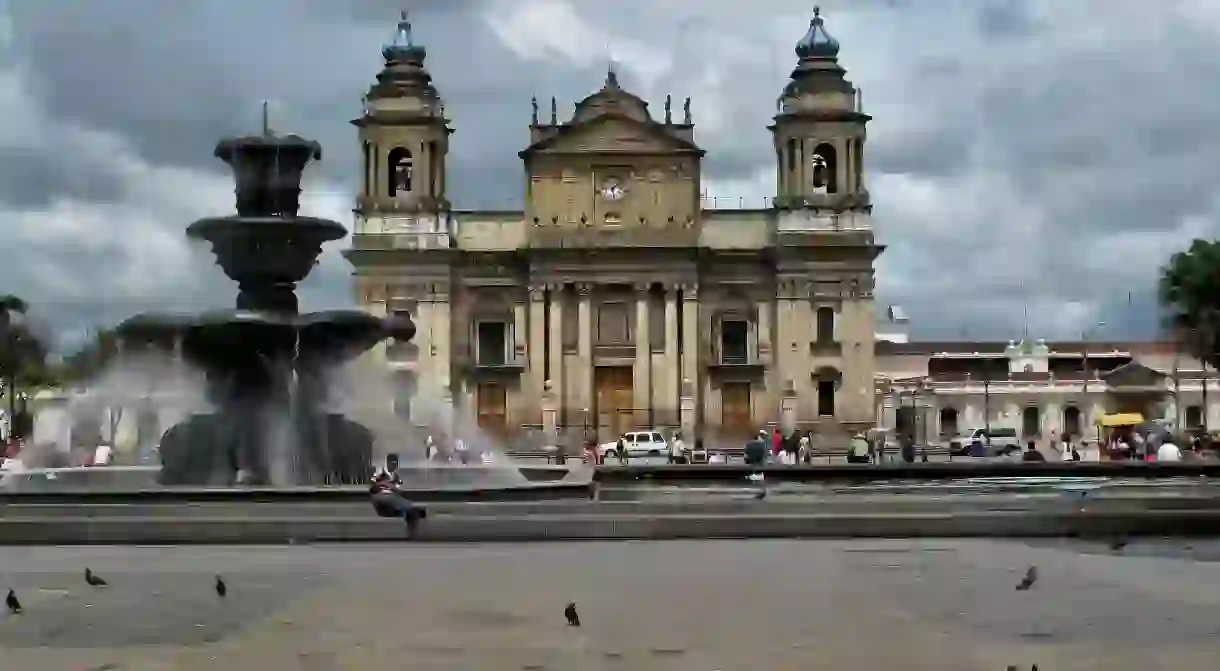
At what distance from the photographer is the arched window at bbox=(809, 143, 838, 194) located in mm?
54147

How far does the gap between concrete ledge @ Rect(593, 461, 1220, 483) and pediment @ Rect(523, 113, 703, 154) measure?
32.3 m

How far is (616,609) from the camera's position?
342 inches

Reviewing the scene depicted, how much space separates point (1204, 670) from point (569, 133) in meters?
47.9

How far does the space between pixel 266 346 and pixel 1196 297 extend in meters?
36.3

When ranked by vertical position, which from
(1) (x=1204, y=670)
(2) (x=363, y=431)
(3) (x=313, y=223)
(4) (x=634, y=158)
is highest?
(4) (x=634, y=158)

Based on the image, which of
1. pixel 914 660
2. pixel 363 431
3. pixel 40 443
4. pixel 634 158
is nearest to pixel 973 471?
pixel 363 431

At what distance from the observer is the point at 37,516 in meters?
12.7

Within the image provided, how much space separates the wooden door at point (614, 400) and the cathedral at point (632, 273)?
0.22 feet

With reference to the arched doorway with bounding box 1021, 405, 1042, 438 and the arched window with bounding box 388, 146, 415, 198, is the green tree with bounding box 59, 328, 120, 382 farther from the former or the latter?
the arched doorway with bounding box 1021, 405, 1042, 438

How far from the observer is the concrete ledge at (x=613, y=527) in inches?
489

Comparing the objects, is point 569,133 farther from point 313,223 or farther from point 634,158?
point 313,223

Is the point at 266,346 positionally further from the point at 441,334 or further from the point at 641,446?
the point at 441,334

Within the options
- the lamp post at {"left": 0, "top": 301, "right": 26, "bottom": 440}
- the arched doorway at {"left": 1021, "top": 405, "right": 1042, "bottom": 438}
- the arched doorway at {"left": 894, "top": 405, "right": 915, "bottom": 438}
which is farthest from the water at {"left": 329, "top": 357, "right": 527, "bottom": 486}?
the arched doorway at {"left": 1021, "top": 405, "right": 1042, "bottom": 438}

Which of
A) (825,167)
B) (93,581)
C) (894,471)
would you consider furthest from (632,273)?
(93,581)
